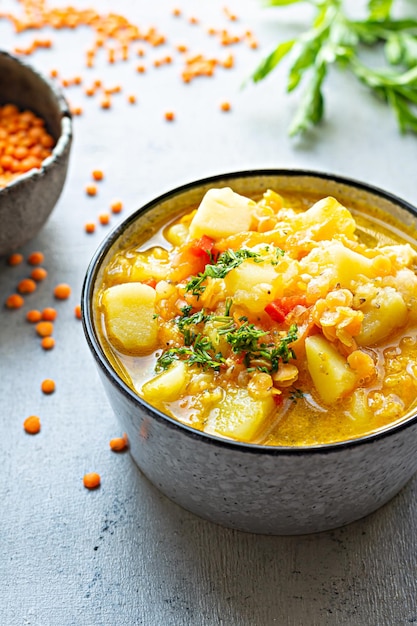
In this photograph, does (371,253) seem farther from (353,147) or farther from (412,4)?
(412,4)

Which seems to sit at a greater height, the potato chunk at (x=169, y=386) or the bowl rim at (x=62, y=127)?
the potato chunk at (x=169, y=386)

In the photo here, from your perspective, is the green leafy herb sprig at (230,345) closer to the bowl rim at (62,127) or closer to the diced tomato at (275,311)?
the diced tomato at (275,311)

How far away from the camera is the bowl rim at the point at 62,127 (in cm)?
427

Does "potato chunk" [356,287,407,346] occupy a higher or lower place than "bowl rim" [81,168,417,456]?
higher

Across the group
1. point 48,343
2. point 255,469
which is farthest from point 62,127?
point 255,469

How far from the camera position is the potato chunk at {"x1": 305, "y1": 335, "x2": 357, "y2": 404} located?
120 inches

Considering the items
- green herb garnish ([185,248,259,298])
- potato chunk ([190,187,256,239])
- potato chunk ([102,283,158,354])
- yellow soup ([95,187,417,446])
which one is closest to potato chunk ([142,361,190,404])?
yellow soup ([95,187,417,446])

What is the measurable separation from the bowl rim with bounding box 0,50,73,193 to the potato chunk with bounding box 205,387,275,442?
193 cm

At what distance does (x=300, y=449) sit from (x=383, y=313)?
30.8 inches

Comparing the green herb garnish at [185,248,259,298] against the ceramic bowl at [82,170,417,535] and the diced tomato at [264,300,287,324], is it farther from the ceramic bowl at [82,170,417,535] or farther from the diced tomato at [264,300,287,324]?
the ceramic bowl at [82,170,417,535]

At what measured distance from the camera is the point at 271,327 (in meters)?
3.19

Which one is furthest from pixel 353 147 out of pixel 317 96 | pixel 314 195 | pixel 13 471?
pixel 13 471

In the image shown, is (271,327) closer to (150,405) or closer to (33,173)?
(150,405)

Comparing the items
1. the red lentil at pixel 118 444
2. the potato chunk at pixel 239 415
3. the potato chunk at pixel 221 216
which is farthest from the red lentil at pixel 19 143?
the potato chunk at pixel 239 415
